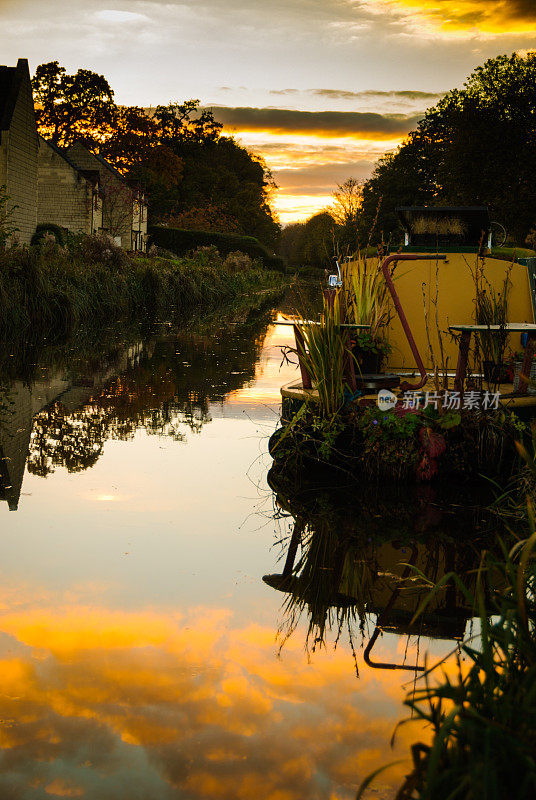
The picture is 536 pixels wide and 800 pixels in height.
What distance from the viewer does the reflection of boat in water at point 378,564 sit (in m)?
4.39

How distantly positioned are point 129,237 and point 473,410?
173 ft

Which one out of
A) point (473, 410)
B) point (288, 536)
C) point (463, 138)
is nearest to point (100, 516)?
point (288, 536)

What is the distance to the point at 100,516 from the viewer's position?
20.0ft

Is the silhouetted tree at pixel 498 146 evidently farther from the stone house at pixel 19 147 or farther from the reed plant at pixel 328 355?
the reed plant at pixel 328 355

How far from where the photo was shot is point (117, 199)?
5409cm

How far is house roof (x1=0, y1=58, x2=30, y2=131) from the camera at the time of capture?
3107cm

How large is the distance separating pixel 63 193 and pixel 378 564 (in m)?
45.7

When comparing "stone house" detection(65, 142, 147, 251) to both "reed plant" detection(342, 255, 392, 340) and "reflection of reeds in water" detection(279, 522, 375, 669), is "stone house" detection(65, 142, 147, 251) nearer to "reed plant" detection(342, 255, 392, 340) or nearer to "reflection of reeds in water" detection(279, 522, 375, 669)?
"reed plant" detection(342, 255, 392, 340)

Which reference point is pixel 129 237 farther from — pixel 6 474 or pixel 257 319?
pixel 6 474

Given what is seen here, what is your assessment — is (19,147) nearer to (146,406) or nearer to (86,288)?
(86,288)

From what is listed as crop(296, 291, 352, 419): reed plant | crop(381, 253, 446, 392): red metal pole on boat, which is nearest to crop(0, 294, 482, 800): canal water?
crop(296, 291, 352, 419): reed plant

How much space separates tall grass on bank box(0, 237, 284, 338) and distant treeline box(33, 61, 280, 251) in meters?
36.1

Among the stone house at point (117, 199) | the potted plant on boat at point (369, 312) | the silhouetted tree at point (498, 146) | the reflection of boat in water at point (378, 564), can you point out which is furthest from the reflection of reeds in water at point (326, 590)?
the stone house at point (117, 199)

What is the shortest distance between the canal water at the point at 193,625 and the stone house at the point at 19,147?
2437cm
